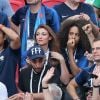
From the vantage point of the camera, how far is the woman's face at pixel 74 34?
30.7 feet

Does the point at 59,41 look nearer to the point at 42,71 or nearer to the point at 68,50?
the point at 68,50

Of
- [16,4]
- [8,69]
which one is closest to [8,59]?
[8,69]

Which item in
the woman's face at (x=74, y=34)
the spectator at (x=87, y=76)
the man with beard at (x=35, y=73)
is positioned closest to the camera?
the spectator at (x=87, y=76)

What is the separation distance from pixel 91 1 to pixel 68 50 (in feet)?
6.06

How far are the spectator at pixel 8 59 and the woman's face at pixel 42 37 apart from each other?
0.32 meters

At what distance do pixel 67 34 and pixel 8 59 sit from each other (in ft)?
3.18

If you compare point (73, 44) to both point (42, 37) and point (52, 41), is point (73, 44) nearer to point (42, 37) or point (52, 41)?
point (52, 41)

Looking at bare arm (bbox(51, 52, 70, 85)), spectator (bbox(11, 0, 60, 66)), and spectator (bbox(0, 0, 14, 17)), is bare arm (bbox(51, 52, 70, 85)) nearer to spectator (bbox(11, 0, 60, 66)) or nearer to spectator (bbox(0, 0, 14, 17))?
spectator (bbox(11, 0, 60, 66))

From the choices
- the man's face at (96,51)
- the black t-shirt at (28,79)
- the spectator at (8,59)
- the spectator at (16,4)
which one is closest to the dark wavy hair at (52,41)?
the black t-shirt at (28,79)

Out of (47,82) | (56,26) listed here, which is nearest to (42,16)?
(56,26)

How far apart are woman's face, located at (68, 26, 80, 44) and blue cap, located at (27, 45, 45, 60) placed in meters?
0.63

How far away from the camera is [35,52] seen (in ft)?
29.1

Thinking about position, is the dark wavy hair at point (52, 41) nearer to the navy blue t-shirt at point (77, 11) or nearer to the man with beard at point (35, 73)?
the man with beard at point (35, 73)

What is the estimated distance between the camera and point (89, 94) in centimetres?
827
